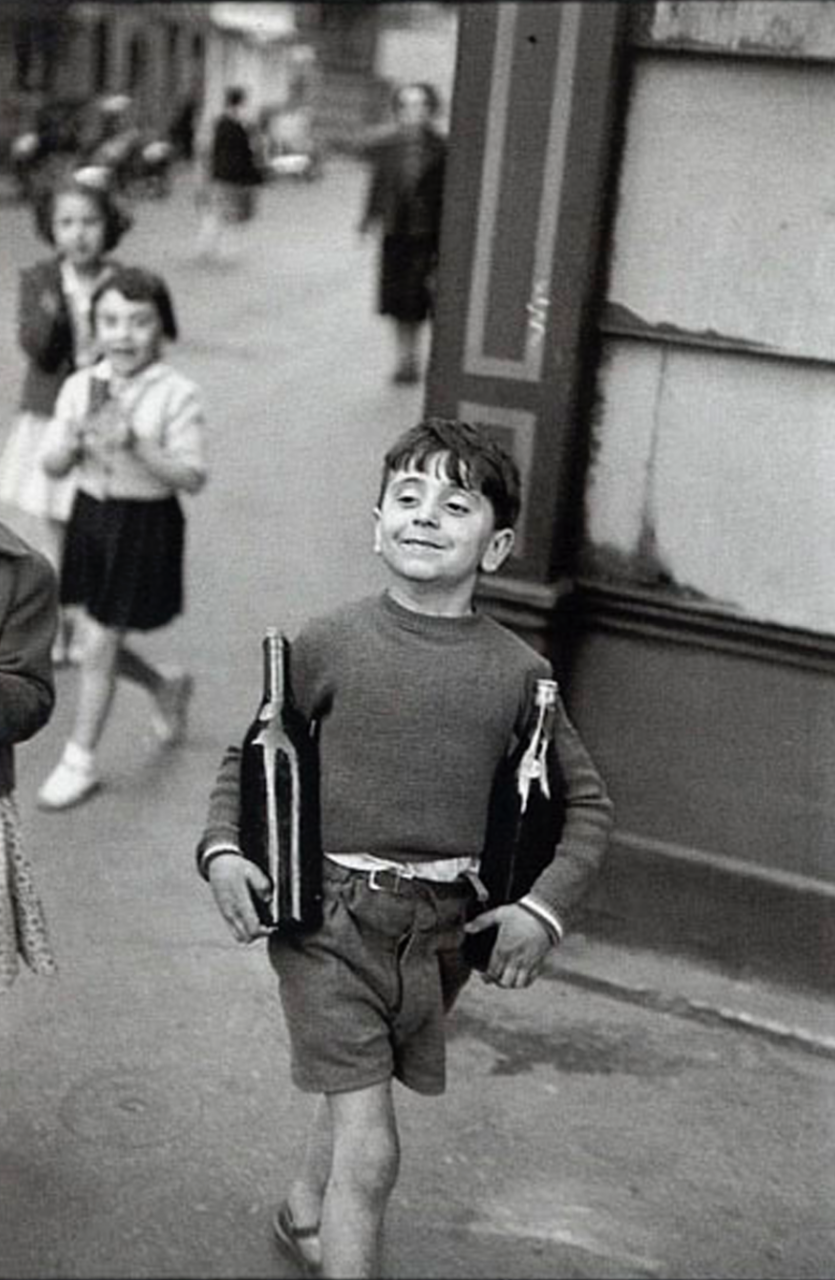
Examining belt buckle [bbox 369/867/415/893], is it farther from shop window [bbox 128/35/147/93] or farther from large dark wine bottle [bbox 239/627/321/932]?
shop window [bbox 128/35/147/93]

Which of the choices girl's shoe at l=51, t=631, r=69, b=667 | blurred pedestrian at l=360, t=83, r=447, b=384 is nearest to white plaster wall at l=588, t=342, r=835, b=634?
girl's shoe at l=51, t=631, r=69, b=667

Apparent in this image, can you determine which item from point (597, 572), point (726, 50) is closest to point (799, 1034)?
point (597, 572)

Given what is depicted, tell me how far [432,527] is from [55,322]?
3.55 meters

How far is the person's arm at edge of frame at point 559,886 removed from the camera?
2.81 meters

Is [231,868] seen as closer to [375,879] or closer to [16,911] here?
[375,879]

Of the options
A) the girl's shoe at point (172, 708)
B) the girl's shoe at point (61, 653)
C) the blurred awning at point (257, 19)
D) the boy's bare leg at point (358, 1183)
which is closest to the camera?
the boy's bare leg at point (358, 1183)

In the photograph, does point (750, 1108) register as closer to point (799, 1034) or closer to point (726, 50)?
point (799, 1034)

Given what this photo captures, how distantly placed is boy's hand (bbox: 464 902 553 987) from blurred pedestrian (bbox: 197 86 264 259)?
1556cm

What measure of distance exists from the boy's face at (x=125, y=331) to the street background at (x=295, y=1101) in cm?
128

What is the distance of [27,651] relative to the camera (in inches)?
122

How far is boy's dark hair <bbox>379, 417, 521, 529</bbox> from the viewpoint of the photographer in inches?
110

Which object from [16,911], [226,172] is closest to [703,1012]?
[16,911]

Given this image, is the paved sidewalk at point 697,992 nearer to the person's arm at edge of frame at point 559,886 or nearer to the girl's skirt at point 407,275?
the person's arm at edge of frame at point 559,886

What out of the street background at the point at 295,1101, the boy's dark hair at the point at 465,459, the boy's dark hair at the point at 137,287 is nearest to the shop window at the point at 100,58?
the street background at the point at 295,1101
